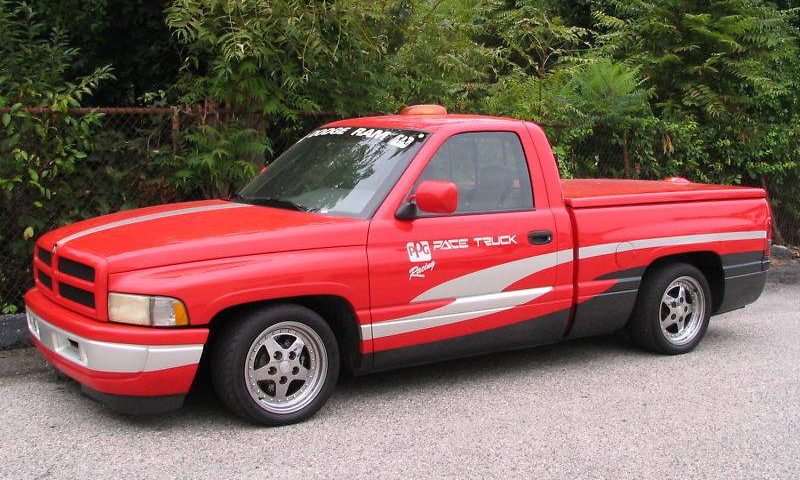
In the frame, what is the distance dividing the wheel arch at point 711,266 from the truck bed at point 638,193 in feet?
1.44

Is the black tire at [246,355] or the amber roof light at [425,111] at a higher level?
the amber roof light at [425,111]

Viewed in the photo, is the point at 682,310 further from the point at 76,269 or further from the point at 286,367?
the point at 76,269

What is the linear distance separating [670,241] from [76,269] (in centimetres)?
414

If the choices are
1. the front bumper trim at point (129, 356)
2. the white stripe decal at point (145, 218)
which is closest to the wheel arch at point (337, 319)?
the front bumper trim at point (129, 356)

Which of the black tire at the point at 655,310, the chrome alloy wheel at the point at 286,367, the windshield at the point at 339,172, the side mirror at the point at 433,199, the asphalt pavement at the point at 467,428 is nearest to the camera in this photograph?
the asphalt pavement at the point at 467,428

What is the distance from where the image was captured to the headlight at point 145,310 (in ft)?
14.3

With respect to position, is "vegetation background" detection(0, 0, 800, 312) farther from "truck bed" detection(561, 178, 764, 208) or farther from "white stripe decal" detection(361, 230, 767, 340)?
"white stripe decal" detection(361, 230, 767, 340)

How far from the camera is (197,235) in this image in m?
4.69

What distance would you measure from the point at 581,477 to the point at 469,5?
736 cm

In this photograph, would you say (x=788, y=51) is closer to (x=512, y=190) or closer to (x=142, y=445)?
(x=512, y=190)

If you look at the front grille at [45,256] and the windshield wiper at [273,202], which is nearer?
the front grille at [45,256]

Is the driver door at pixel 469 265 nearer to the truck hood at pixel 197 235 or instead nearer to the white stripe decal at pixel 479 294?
the white stripe decal at pixel 479 294

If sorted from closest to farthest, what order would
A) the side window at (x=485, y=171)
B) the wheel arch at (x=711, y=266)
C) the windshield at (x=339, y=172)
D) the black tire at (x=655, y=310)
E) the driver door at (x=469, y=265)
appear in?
the driver door at (x=469, y=265) < the windshield at (x=339, y=172) < the side window at (x=485, y=171) < the black tire at (x=655, y=310) < the wheel arch at (x=711, y=266)

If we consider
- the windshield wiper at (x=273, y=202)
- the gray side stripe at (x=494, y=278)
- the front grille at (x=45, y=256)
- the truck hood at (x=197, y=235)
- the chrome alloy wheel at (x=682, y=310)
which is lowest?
the chrome alloy wheel at (x=682, y=310)
